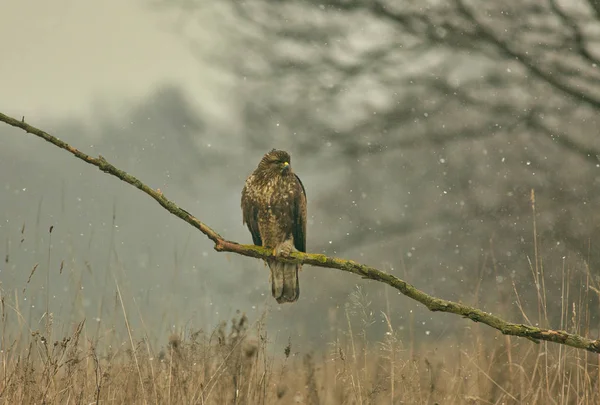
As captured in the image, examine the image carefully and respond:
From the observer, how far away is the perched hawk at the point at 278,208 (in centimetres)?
319

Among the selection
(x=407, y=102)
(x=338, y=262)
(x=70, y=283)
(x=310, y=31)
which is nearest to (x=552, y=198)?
(x=407, y=102)

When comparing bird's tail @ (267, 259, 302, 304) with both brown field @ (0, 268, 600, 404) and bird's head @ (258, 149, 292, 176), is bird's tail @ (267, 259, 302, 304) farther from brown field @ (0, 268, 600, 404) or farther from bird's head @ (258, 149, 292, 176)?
bird's head @ (258, 149, 292, 176)

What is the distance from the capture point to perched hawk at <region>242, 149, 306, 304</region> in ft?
10.5

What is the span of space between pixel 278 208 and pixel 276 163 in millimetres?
205

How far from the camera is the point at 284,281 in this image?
10.6 feet

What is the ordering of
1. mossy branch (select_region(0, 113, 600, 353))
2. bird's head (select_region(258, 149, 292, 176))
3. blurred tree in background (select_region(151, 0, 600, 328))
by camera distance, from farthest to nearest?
blurred tree in background (select_region(151, 0, 600, 328)) → bird's head (select_region(258, 149, 292, 176)) → mossy branch (select_region(0, 113, 600, 353))

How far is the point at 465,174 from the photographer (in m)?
8.76

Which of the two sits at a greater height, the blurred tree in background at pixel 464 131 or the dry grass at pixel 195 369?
the blurred tree in background at pixel 464 131

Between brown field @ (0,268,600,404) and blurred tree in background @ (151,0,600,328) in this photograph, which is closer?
brown field @ (0,268,600,404)

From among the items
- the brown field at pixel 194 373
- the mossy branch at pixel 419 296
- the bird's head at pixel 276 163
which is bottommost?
the brown field at pixel 194 373

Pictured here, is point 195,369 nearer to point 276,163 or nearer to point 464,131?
point 276,163

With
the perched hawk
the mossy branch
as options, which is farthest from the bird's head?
the mossy branch

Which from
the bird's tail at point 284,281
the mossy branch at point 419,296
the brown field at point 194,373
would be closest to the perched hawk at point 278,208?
the bird's tail at point 284,281

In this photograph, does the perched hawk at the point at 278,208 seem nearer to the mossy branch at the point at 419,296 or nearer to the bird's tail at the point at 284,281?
the bird's tail at the point at 284,281
